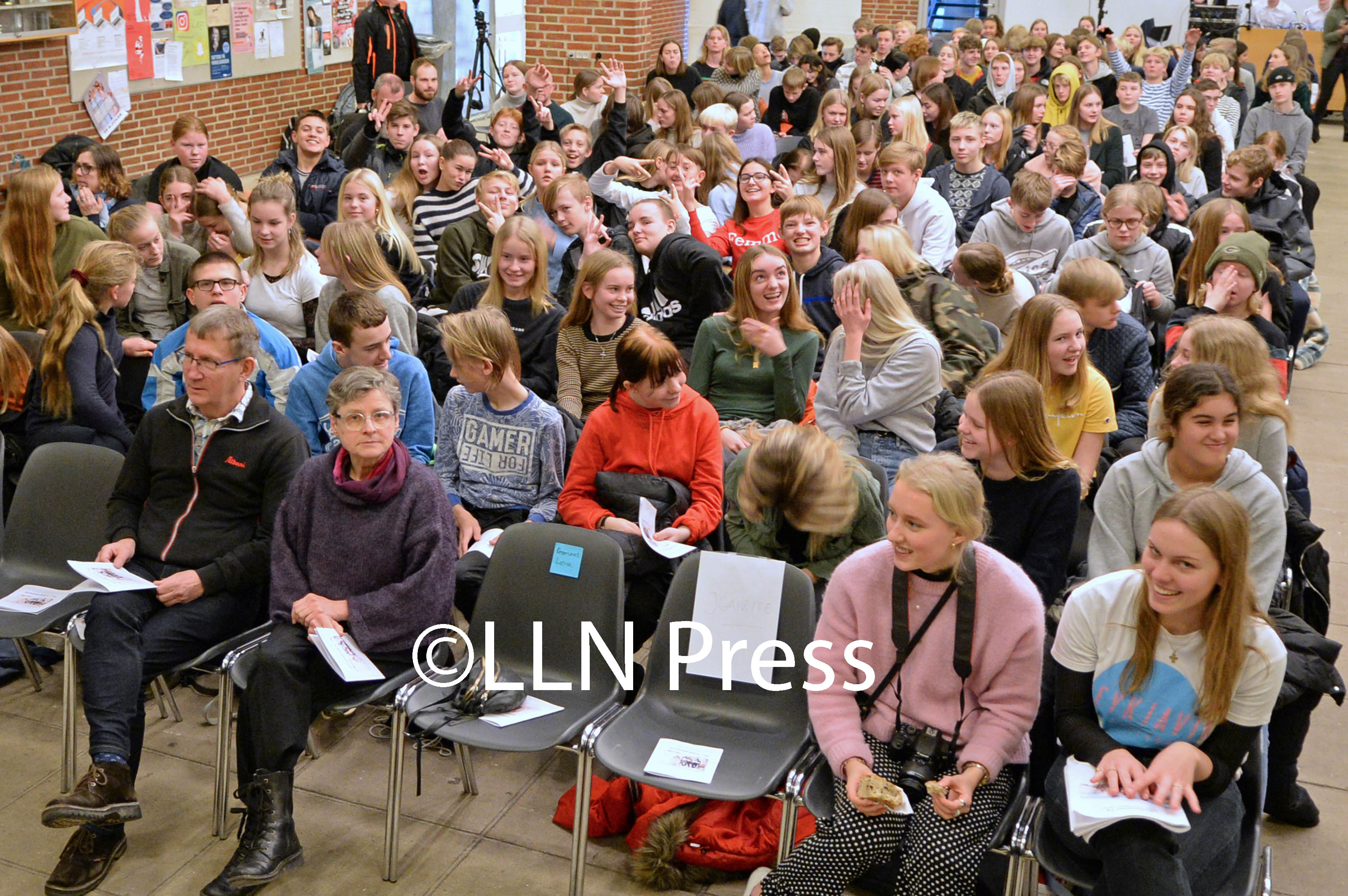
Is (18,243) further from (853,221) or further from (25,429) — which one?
(853,221)

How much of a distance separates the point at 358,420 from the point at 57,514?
4.00 feet

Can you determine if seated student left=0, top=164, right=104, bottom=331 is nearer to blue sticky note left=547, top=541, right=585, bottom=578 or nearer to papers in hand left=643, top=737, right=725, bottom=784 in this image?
blue sticky note left=547, top=541, right=585, bottom=578

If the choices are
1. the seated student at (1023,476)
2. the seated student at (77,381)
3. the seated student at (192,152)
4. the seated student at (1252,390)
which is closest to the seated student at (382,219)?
the seated student at (77,381)

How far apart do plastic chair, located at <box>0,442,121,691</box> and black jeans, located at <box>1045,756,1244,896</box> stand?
9.34 feet

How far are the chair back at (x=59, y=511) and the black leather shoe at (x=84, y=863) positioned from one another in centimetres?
94

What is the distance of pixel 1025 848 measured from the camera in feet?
8.46

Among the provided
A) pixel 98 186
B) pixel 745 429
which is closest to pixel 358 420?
pixel 745 429

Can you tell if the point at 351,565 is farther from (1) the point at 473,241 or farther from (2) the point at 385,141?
(2) the point at 385,141

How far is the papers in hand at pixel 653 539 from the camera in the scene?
3521mm

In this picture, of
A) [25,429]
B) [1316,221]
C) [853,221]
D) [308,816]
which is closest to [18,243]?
[25,429]

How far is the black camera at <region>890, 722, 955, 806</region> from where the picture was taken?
272 centimetres

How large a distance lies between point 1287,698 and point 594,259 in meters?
2.67

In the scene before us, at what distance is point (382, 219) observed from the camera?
5715 mm

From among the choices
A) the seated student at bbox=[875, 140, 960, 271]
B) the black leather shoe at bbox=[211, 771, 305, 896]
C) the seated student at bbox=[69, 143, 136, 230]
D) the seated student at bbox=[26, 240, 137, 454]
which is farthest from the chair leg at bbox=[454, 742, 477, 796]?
the seated student at bbox=[69, 143, 136, 230]
